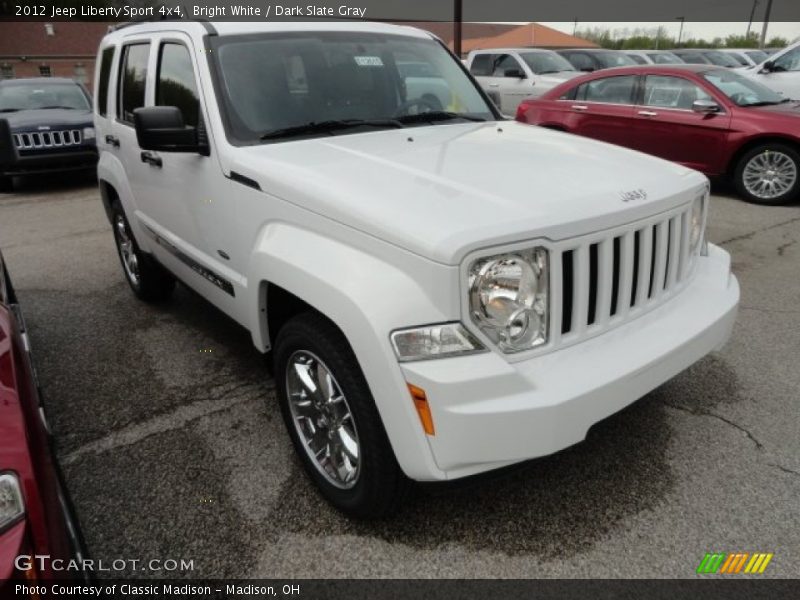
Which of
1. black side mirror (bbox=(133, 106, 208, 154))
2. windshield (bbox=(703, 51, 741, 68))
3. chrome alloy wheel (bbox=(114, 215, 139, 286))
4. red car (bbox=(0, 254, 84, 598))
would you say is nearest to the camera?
red car (bbox=(0, 254, 84, 598))

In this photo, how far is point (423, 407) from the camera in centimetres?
193

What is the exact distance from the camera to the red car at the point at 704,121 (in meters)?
7.36

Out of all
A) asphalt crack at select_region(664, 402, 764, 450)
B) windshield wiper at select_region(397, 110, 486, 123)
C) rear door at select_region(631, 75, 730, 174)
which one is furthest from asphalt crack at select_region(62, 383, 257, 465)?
rear door at select_region(631, 75, 730, 174)

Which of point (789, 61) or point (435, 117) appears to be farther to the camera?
point (789, 61)

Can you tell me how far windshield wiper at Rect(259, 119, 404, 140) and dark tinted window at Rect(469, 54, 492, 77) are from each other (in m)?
11.2

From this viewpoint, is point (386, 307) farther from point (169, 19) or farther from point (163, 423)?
point (169, 19)

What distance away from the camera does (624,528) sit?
2.41 meters

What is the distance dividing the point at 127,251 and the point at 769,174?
23.3 feet

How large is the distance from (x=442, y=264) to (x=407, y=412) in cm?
47

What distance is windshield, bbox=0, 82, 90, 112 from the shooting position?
10461 mm

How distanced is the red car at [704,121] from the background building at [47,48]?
4297 centimetres

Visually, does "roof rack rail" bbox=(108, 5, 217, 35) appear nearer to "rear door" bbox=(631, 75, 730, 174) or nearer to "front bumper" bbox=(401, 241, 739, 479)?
"front bumper" bbox=(401, 241, 739, 479)

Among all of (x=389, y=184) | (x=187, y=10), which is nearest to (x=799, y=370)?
(x=389, y=184)

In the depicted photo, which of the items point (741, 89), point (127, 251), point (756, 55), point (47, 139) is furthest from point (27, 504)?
point (756, 55)
